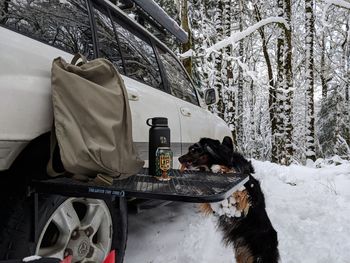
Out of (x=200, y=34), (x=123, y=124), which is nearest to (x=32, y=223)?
(x=123, y=124)

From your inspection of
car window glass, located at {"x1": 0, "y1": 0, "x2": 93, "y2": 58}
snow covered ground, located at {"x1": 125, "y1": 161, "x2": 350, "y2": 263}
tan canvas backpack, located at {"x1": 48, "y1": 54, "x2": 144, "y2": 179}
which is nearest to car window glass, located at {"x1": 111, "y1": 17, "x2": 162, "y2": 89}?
car window glass, located at {"x1": 0, "y1": 0, "x2": 93, "y2": 58}

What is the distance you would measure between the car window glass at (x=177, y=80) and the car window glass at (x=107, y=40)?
3.82 feet

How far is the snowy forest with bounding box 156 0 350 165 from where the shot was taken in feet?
32.1

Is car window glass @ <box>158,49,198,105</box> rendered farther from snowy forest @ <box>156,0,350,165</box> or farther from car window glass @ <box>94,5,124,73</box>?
snowy forest @ <box>156,0,350,165</box>

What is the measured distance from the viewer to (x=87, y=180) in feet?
5.98

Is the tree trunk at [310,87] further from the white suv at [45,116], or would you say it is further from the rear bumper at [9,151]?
the rear bumper at [9,151]

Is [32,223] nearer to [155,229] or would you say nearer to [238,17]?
[155,229]

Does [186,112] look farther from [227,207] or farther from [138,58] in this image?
[227,207]

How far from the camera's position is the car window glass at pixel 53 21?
1769mm

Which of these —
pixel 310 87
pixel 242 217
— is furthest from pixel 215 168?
pixel 310 87

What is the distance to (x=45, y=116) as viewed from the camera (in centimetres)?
178

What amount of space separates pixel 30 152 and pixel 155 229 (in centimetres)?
213

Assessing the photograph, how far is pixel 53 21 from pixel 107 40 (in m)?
0.68

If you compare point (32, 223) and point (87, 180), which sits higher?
point (87, 180)
